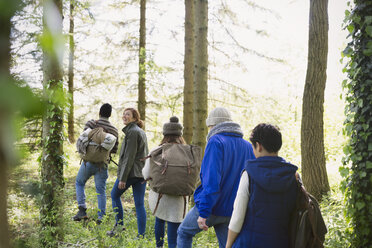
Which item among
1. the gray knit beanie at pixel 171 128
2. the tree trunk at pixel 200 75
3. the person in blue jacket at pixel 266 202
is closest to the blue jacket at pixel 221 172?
the person in blue jacket at pixel 266 202

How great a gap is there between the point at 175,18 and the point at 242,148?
9.48 meters

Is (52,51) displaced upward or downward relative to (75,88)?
downward

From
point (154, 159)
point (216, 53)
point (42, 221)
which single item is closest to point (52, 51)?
point (154, 159)

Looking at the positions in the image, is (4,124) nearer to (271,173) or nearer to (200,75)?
(271,173)

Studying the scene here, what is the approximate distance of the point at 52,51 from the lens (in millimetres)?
551

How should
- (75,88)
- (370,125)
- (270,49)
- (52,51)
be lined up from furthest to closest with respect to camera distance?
1. (75,88)
2. (270,49)
3. (370,125)
4. (52,51)

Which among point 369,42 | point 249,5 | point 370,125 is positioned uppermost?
point 249,5

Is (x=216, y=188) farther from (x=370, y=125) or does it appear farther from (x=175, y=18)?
(x=175, y=18)

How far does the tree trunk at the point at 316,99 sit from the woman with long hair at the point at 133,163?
390 cm

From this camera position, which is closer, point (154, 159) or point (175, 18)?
point (154, 159)

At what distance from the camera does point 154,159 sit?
4008mm

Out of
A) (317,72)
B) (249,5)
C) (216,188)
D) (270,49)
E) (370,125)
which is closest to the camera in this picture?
(216,188)

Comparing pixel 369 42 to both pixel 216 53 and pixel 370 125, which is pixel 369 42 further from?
pixel 216 53

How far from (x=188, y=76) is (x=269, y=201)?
6.83m
